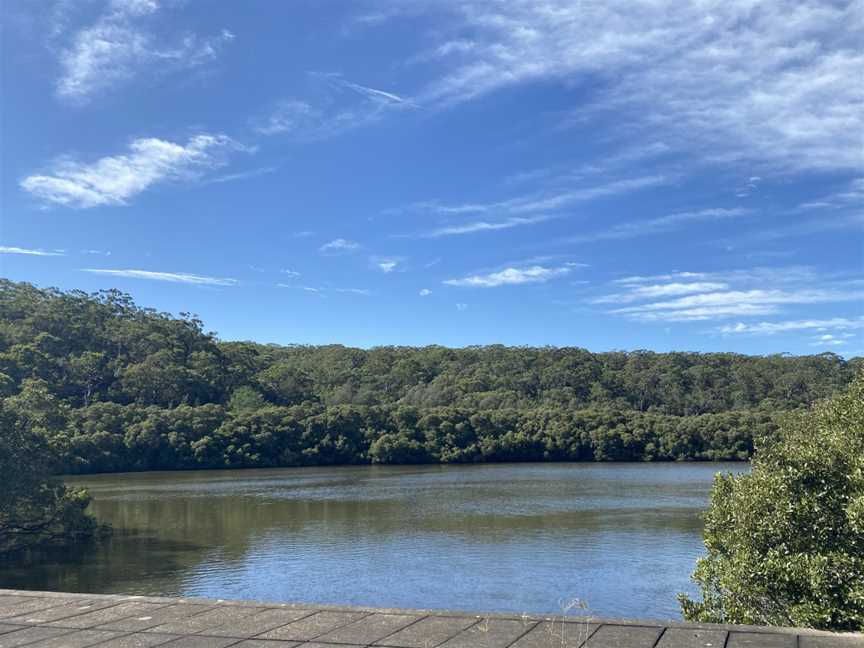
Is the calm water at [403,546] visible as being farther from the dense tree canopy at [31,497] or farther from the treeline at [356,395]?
the treeline at [356,395]

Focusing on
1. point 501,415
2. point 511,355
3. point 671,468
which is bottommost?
point 671,468

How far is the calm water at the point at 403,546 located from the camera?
19.3 m

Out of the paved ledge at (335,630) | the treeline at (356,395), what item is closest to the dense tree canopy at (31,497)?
the treeline at (356,395)

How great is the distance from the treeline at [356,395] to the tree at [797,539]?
43.5 metres

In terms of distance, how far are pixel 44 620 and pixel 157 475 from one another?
182ft

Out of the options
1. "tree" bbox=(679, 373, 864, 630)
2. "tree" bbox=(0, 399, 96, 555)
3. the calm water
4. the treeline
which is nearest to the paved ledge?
"tree" bbox=(679, 373, 864, 630)

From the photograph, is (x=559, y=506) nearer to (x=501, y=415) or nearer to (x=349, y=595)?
(x=349, y=595)

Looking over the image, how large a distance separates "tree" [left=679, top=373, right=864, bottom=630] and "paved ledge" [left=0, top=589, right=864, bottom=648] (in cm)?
325

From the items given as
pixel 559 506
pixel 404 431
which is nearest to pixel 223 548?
pixel 559 506

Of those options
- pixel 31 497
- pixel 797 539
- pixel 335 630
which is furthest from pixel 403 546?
pixel 335 630

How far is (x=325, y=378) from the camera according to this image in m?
98.7

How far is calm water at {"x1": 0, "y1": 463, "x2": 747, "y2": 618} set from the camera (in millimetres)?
19312

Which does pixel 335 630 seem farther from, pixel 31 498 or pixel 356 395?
pixel 356 395

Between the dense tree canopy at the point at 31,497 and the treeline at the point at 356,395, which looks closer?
the dense tree canopy at the point at 31,497
